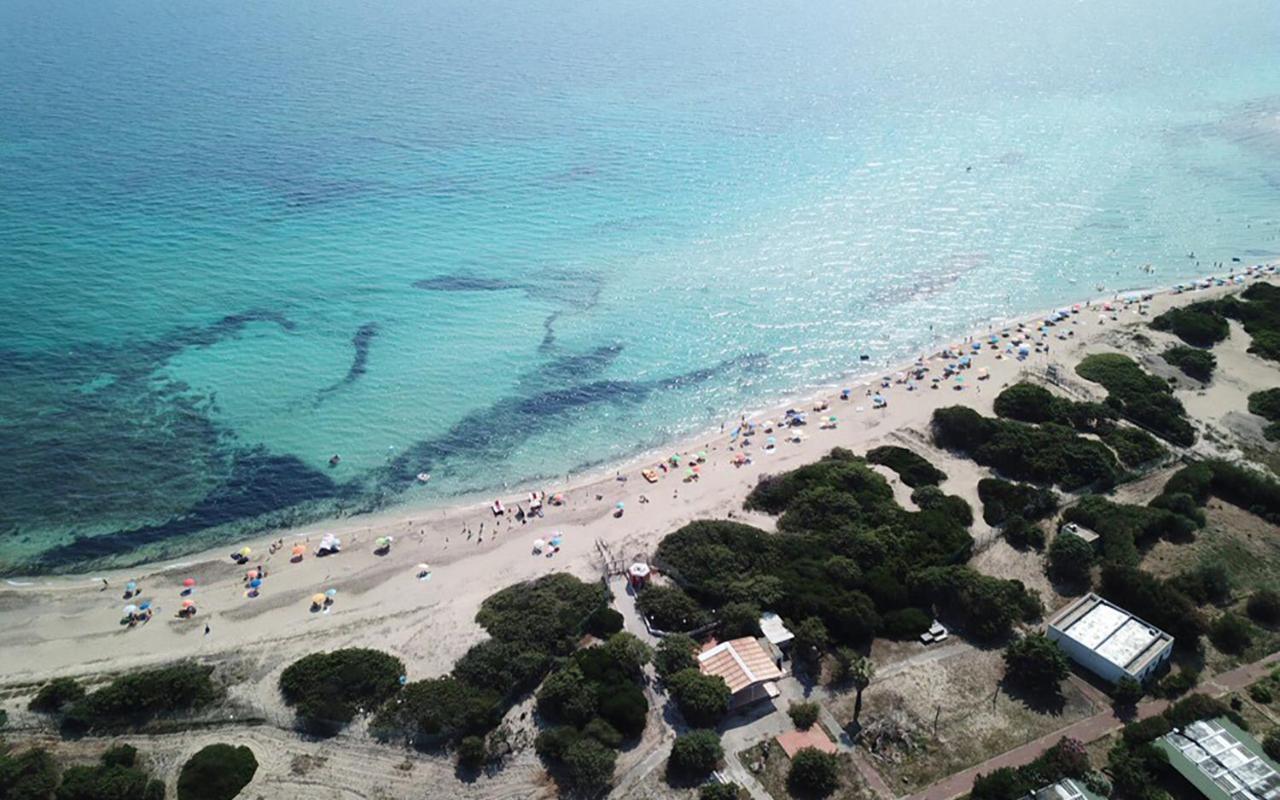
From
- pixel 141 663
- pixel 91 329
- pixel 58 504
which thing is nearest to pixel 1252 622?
pixel 141 663

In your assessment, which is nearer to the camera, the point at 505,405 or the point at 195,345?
the point at 505,405

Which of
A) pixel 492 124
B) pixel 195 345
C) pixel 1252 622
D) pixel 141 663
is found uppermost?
pixel 492 124

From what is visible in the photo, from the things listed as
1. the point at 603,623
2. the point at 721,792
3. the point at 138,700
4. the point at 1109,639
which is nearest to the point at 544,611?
the point at 603,623

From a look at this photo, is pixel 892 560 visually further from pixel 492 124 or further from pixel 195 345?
pixel 492 124

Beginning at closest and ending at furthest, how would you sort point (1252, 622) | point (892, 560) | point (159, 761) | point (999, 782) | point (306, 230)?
point (999, 782)
point (159, 761)
point (1252, 622)
point (892, 560)
point (306, 230)

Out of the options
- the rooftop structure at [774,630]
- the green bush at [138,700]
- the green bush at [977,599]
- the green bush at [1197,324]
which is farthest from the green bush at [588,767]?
the green bush at [1197,324]

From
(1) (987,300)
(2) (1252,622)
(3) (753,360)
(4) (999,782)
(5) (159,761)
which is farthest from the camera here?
(1) (987,300)

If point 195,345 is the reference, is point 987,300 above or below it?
below

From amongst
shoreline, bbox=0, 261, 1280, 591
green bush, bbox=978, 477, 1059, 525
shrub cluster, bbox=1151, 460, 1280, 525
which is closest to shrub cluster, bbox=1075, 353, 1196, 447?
shrub cluster, bbox=1151, 460, 1280, 525
